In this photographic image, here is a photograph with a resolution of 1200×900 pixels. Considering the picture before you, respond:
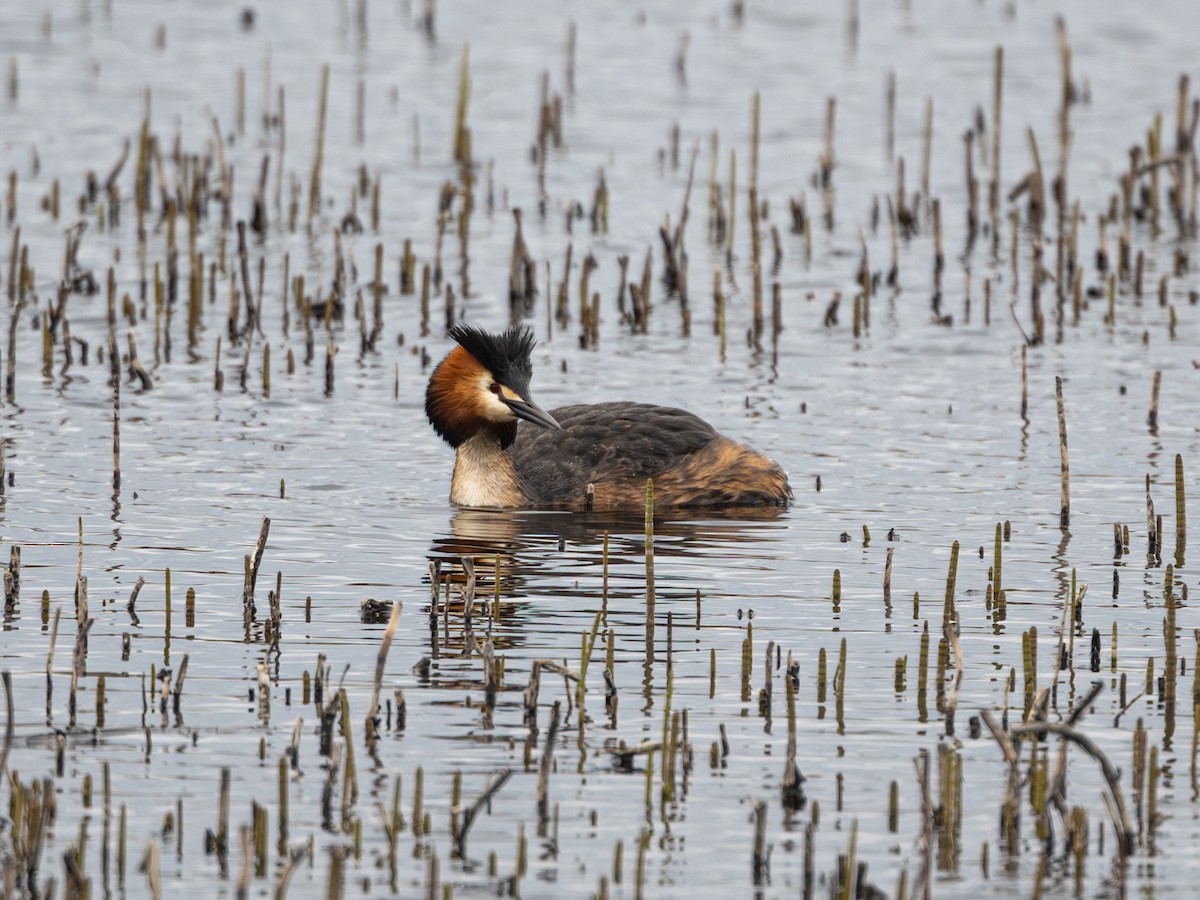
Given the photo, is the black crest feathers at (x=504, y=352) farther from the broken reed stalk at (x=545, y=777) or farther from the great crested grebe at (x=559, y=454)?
the broken reed stalk at (x=545, y=777)

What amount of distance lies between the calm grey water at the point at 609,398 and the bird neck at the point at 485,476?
0.65ft

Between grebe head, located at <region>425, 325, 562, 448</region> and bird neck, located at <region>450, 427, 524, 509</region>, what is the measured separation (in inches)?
2.2

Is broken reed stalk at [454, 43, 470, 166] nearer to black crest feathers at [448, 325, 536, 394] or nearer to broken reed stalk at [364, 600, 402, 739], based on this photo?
black crest feathers at [448, 325, 536, 394]

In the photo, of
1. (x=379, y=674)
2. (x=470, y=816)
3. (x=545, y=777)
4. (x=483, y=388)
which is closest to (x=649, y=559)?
(x=379, y=674)

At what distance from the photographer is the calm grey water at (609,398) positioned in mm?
6805

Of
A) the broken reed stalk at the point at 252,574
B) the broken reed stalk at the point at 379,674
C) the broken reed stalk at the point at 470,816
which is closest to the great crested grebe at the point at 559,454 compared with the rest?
the broken reed stalk at the point at 252,574

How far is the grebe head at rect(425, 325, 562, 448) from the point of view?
12.0 metres

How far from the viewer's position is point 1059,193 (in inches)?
757

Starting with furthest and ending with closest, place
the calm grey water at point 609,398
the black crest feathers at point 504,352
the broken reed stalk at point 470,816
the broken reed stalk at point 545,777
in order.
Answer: the black crest feathers at point 504,352, the calm grey water at point 609,398, the broken reed stalk at point 545,777, the broken reed stalk at point 470,816

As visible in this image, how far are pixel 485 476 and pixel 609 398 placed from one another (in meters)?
2.40

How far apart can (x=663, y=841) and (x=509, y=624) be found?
260 centimetres

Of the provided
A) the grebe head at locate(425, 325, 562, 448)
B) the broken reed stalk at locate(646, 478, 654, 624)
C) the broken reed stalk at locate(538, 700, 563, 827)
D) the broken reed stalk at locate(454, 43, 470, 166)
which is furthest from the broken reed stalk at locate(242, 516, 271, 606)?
the broken reed stalk at locate(454, 43, 470, 166)

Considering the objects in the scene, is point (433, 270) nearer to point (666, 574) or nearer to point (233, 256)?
point (233, 256)

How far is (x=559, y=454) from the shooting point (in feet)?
40.5
